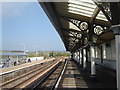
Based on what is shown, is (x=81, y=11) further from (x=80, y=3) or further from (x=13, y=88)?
(x=13, y=88)

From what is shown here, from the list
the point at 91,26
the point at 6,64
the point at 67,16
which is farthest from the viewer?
the point at 6,64

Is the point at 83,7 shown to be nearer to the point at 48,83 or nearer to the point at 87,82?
the point at 87,82

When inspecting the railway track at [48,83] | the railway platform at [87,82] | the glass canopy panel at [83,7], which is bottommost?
the railway track at [48,83]

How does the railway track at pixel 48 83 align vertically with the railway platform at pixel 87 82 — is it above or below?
below

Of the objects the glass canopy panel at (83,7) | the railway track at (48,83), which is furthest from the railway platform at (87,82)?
the glass canopy panel at (83,7)

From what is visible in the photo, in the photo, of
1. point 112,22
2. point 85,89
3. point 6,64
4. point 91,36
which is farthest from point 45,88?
point 6,64

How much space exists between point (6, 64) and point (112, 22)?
24.9 metres

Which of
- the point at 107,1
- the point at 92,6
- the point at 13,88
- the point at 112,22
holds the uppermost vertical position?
the point at 92,6

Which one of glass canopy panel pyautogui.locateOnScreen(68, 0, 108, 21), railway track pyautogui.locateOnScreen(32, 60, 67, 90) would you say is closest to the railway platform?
railway track pyautogui.locateOnScreen(32, 60, 67, 90)

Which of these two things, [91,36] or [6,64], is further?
[6,64]

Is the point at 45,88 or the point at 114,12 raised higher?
the point at 114,12

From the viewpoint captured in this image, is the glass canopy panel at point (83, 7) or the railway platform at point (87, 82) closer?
the glass canopy panel at point (83, 7)

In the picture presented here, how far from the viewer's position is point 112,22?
5.26 metres

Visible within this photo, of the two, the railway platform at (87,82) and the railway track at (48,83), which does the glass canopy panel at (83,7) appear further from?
the railway track at (48,83)
